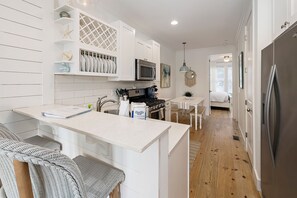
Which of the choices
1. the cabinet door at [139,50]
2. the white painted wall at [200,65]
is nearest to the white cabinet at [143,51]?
the cabinet door at [139,50]

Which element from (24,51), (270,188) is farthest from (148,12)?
(270,188)

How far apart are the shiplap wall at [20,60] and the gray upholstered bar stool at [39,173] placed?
0.92 m

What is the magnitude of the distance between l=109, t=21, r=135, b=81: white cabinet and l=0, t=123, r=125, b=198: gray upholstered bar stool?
189 centimetres

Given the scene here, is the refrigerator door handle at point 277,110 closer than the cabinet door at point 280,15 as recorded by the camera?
Yes

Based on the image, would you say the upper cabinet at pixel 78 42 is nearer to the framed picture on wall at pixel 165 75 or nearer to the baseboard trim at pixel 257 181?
the baseboard trim at pixel 257 181

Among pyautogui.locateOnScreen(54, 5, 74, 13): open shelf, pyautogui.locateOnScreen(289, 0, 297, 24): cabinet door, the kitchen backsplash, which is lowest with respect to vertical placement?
the kitchen backsplash

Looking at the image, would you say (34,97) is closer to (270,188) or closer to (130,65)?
(130,65)

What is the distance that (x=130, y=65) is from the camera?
109 inches

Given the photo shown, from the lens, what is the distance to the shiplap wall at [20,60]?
1.42 m

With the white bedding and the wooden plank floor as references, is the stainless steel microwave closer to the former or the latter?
the wooden plank floor

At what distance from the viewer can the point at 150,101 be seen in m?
3.10

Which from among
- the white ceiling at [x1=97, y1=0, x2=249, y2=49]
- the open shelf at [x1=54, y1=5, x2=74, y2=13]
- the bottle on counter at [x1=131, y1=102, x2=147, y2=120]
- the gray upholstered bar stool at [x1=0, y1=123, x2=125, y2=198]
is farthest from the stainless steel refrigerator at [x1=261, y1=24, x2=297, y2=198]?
the open shelf at [x1=54, y1=5, x2=74, y2=13]

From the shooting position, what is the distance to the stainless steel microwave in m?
2.89

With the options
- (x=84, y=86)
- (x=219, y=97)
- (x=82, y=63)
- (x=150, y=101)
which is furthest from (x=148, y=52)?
(x=219, y=97)
